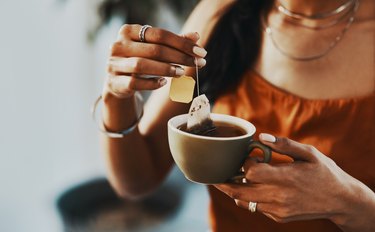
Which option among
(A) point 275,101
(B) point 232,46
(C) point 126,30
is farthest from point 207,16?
A: (C) point 126,30

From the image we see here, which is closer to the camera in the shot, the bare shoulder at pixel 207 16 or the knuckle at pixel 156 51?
the knuckle at pixel 156 51

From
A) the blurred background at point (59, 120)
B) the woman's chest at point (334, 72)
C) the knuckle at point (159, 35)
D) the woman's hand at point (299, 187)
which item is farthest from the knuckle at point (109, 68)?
the blurred background at point (59, 120)

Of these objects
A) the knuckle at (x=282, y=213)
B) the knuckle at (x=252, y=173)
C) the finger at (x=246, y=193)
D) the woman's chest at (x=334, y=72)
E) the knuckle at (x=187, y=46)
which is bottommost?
the knuckle at (x=282, y=213)

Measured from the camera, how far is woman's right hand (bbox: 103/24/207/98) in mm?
773

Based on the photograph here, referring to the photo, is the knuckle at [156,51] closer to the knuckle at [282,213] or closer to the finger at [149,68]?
the finger at [149,68]

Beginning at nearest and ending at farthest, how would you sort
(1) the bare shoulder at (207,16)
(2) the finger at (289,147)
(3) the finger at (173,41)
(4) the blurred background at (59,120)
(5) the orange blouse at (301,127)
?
1. (2) the finger at (289,147)
2. (3) the finger at (173,41)
3. (5) the orange blouse at (301,127)
4. (1) the bare shoulder at (207,16)
5. (4) the blurred background at (59,120)

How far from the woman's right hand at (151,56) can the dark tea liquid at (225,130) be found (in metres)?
0.10

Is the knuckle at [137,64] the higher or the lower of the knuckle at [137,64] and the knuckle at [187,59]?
the lower

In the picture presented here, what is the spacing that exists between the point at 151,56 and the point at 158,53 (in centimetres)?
1

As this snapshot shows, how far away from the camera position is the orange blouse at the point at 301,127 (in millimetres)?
964

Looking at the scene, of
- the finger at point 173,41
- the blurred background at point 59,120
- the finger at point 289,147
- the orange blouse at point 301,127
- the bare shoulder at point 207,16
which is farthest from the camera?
the blurred background at point 59,120

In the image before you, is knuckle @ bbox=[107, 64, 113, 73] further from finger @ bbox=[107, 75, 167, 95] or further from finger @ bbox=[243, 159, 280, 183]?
finger @ bbox=[243, 159, 280, 183]

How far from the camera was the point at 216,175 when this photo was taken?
2.40ft

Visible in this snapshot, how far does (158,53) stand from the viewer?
30.5 inches
